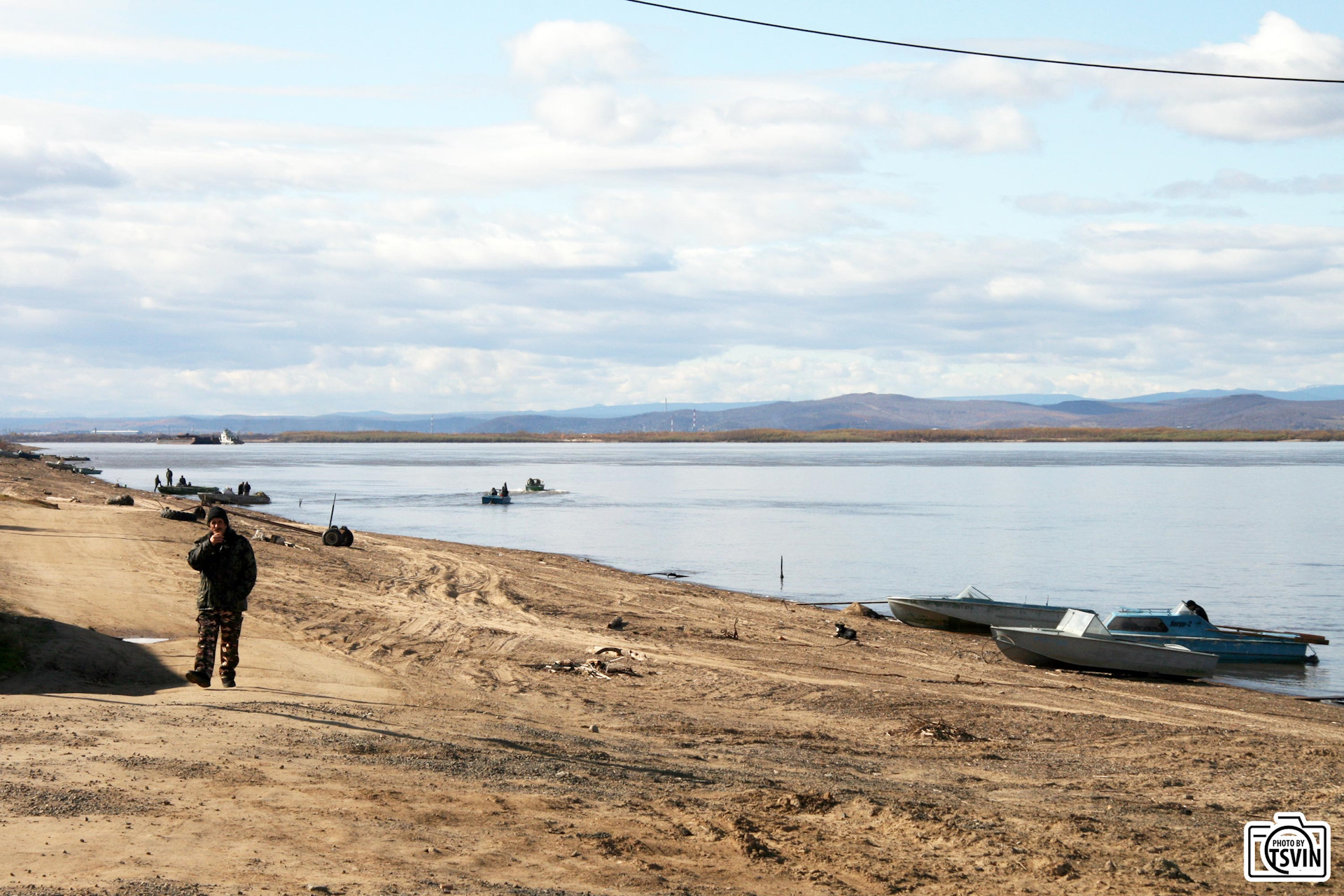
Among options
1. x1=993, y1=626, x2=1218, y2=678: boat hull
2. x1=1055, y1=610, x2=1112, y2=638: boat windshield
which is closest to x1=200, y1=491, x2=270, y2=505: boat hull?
x1=993, y1=626, x2=1218, y2=678: boat hull

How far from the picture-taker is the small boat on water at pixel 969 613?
2941 cm

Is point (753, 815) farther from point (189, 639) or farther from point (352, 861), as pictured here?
point (189, 639)

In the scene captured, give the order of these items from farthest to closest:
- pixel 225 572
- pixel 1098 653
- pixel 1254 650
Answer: pixel 1254 650
pixel 1098 653
pixel 225 572

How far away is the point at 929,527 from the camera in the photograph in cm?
6381

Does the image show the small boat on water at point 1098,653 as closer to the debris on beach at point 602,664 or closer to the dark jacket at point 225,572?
the debris on beach at point 602,664

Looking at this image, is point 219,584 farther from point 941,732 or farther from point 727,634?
point 727,634

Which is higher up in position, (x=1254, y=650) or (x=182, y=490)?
(x=182, y=490)

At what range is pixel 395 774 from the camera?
33.1 ft

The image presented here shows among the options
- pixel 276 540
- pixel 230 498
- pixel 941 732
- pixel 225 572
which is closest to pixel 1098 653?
pixel 941 732

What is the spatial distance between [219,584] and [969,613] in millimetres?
22474

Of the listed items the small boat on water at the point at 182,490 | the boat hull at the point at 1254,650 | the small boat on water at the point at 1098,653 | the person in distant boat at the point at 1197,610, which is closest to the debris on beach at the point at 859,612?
the small boat on water at the point at 1098,653

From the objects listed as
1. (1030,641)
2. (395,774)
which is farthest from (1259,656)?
(395,774)

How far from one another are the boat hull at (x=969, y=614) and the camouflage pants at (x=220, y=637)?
2116 centimetres

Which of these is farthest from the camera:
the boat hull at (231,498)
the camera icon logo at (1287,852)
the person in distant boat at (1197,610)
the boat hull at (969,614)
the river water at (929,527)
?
the boat hull at (231,498)
